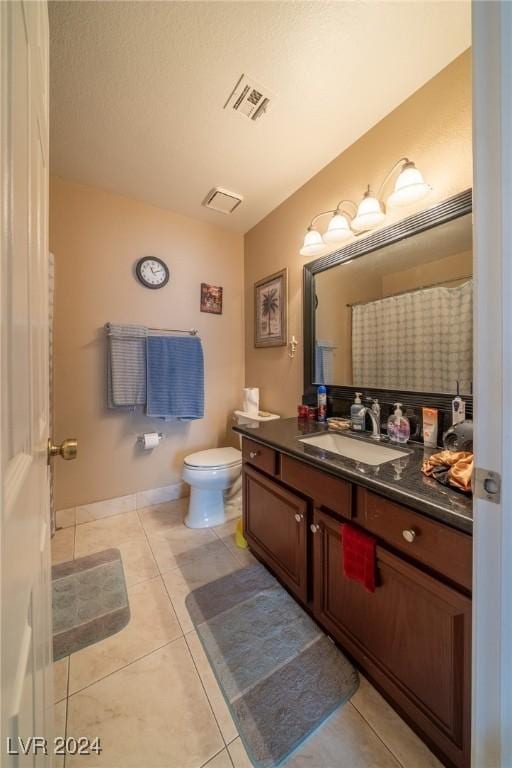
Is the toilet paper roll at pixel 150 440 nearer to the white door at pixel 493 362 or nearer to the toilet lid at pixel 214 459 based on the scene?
the toilet lid at pixel 214 459

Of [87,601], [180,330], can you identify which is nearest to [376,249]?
[180,330]

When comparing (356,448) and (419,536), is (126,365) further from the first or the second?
(419,536)

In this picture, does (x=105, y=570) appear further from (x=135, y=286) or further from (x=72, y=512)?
(x=135, y=286)

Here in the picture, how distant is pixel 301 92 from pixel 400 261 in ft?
3.04

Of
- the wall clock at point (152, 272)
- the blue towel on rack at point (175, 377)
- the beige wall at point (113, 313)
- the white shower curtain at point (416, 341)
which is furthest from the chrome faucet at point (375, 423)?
the wall clock at point (152, 272)

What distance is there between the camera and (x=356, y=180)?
1567 millimetres

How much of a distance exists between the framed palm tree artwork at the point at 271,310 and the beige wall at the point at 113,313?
0.37 meters

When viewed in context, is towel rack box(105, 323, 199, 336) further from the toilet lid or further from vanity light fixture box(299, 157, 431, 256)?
vanity light fixture box(299, 157, 431, 256)

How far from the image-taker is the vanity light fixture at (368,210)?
1209 mm

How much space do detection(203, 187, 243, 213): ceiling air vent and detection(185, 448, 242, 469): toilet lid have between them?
194 cm

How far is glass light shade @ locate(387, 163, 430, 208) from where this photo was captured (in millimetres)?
1197

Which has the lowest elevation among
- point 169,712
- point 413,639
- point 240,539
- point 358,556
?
point 169,712

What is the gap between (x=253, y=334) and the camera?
2.51m

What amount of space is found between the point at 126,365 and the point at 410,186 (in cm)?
199
